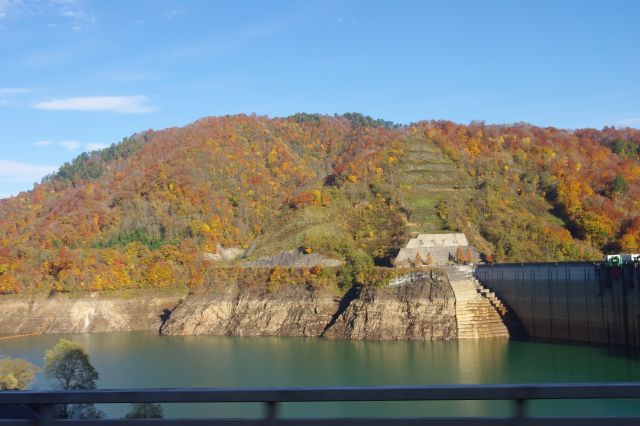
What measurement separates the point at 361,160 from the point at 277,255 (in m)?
17.8

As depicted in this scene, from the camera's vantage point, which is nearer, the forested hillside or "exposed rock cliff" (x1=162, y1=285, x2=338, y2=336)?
"exposed rock cliff" (x1=162, y1=285, x2=338, y2=336)

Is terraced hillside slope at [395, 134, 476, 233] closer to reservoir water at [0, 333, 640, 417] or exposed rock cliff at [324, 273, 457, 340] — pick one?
exposed rock cliff at [324, 273, 457, 340]

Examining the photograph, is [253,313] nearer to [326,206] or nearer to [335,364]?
[326,206]

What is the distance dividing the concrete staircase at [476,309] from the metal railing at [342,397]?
1308 inches

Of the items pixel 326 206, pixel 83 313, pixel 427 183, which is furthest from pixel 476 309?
pixel 83 313

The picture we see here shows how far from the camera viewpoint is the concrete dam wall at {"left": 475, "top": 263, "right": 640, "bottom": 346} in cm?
2985

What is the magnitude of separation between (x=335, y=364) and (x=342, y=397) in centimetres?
2518

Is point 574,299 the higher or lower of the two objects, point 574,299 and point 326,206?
the lower

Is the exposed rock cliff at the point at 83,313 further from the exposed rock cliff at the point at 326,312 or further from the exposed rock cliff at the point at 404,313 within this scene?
the exposed rock cliff at the point at 404,313

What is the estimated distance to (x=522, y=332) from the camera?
3625 centimetres

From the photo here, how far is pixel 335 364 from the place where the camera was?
94.4ft

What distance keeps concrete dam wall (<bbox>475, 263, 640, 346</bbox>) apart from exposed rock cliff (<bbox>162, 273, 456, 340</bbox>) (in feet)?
13.4

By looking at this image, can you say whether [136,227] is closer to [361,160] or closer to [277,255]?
[277,255]

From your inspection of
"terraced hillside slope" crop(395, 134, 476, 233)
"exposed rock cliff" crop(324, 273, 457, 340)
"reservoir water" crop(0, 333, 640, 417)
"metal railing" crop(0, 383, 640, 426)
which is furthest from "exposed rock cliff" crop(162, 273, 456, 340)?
"metal railing" crop(0, 383, 640, 426)
